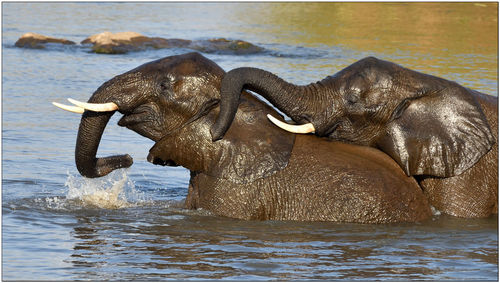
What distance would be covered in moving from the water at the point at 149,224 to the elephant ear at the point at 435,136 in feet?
1.71

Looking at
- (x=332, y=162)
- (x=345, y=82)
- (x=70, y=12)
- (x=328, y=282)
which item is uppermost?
(x=70, y=12)

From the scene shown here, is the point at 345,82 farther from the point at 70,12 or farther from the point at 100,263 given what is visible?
the point at 70,12

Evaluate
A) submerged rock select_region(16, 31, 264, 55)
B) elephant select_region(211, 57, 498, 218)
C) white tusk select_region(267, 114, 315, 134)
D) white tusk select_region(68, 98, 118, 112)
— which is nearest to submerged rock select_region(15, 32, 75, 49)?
submerged rock select_region(16, 31, 264, 55)

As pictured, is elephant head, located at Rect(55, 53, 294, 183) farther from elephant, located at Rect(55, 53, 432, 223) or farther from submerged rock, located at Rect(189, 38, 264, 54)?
submerged rock, located at Rect(189, 38, 264, 54)

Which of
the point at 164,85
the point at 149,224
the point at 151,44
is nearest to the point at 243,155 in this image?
the point at 164,85

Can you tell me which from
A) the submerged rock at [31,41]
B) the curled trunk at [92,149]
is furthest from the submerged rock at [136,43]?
the curled trunk at [92,149]

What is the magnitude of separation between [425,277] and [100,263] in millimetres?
2487

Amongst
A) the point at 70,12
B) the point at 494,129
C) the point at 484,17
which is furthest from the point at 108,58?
the point at 494,129

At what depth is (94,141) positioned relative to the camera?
9.36 m

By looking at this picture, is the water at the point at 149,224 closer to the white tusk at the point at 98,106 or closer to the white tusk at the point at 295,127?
the white tusk at the point at 295,127

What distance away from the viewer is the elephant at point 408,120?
30.2 feet

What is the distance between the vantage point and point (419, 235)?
30.4ft

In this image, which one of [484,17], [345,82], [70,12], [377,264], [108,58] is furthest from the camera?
[70,12]

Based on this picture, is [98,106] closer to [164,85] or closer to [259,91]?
[164,85]
